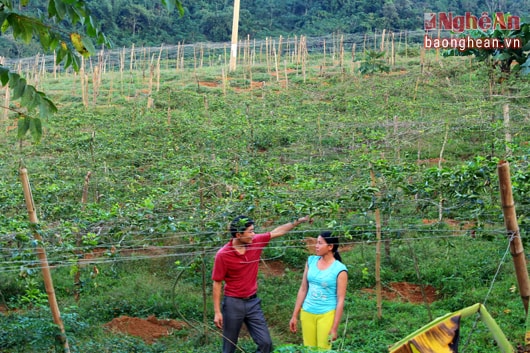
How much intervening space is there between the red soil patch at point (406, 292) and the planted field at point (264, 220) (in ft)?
0.08

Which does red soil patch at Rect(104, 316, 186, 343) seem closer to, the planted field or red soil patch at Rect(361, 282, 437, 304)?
the planted field

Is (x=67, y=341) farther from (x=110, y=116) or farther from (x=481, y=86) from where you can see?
(x=110, y=116)

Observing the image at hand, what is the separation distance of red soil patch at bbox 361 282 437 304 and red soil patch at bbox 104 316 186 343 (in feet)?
7.47

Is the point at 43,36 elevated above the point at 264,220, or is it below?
above

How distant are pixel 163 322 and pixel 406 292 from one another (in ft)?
9.08

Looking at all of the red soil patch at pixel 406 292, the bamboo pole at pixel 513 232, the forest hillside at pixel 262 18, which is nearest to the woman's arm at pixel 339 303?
the bamboo pole at pixel 513 232

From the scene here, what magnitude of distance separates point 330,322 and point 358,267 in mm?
3621

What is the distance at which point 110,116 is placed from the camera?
1579 centimetres

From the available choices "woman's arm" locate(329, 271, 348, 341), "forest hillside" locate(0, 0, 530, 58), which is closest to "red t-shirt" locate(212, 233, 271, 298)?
"woman's arm" locate(329, 271, 348, 341)

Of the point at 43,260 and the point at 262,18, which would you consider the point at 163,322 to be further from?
the point at 262,18

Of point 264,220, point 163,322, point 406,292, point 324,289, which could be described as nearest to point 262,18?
point 406,292

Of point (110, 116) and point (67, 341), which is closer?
point (67, 341)

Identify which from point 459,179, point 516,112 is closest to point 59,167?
point 459,179

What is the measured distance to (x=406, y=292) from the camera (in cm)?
720
